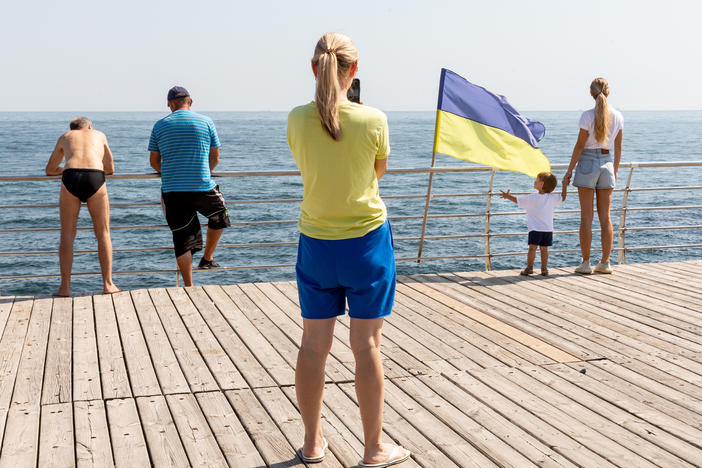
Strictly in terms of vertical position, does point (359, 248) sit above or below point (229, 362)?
above

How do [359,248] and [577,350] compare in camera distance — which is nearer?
[359,248]

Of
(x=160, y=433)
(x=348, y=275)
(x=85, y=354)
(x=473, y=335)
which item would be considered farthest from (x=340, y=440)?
(x=85, y=354)

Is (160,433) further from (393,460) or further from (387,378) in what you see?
(387,378)

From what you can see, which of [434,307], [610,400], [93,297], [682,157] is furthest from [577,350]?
[682,157]

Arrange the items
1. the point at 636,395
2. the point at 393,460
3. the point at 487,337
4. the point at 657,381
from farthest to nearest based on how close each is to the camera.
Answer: the point at 487,337
the point at 657,381
the point at 636,395
the point at 393,460

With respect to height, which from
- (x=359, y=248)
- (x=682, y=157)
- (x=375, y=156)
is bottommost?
(x=682, y=157)

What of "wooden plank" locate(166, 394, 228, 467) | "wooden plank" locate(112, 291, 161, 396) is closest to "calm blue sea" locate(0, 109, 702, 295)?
"wooden plank" locate(112, 291, 161, 396)

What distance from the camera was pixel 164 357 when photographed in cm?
440

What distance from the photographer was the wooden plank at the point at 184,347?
3984mm

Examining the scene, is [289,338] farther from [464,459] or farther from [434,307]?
[464,459]

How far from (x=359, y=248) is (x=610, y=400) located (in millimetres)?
1736

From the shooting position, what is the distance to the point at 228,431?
11.0 ft

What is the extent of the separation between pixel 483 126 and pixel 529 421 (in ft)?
11.1

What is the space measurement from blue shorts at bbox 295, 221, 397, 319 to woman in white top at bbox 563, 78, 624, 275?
12.8 feet
